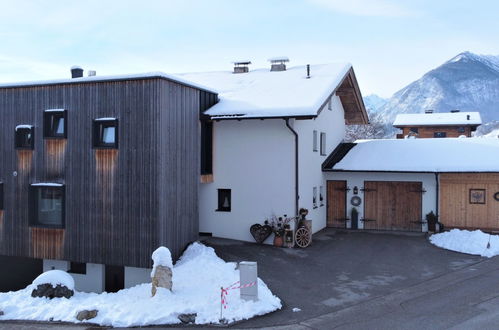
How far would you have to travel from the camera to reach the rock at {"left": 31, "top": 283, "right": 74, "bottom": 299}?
1345cm

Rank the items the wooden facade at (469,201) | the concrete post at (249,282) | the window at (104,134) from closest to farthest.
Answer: the concrete post at (249,282) → the window at (104,134) → the wooden facade at (469,201)

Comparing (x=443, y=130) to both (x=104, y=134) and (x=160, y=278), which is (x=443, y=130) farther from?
(x=160, y=278)

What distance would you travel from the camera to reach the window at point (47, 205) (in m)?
17.1

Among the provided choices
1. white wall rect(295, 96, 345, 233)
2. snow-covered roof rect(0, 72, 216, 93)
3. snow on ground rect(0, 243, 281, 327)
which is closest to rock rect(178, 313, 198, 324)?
Answer: snow on ground rect(0, 243, 281, 327)

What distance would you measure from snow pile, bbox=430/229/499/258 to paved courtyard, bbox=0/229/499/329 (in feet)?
2.04

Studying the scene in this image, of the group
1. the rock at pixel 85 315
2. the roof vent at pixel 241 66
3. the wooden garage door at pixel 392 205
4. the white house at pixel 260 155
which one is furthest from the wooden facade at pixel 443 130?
the rock at pixel 85 315

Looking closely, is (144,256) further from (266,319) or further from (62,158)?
(266,319)

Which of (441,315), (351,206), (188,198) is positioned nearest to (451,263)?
(441,315)

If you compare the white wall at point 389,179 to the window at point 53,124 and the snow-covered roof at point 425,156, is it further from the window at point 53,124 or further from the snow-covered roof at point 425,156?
the window at point 53,124

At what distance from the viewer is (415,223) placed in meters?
22.7

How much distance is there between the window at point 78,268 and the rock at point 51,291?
4328 mm

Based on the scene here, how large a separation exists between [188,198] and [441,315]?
32.2ft

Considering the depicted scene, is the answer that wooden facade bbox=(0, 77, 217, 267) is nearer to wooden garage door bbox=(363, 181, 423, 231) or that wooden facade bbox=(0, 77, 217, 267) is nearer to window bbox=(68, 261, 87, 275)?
window bbox=(68, 261, 87, 275)

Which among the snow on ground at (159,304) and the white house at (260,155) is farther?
the white house at (260,155)
